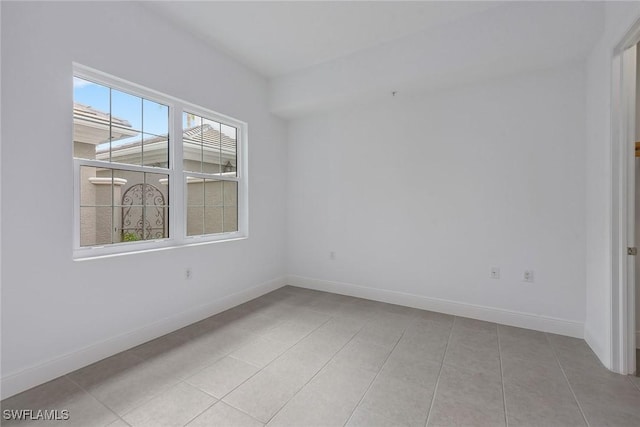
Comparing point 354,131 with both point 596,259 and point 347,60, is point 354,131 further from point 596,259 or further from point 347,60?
point 596,259

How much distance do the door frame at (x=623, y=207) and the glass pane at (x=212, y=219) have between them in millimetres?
3571

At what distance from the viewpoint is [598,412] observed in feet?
5.26

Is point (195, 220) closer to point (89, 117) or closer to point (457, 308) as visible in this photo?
point (89, 117)

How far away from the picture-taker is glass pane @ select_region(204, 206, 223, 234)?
10.5 feet

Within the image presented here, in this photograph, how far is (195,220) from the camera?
3.07 meters

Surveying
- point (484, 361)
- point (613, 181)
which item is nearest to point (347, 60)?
point (613, 181)

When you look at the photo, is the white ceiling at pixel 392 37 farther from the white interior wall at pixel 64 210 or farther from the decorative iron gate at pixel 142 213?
the decorative iron gate at pixel 142 213

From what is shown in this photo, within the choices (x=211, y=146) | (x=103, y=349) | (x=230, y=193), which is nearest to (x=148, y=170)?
(x=211, y=146)

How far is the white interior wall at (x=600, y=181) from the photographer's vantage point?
6.56 ft

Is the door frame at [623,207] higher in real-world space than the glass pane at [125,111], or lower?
lower

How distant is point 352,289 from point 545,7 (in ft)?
11.1

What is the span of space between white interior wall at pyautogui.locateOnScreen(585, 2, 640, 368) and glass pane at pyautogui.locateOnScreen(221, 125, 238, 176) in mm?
3528

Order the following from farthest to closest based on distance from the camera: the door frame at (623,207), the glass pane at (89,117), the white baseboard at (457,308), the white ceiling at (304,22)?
1. the white baseboard at (457,308)
2. the white ceiling at (304,22)
3. the glass pane at (89,117)
4. the door frame at (623,207)

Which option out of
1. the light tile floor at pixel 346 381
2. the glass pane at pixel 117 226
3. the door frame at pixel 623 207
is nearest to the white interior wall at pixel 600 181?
the door frame at pixel 623 207
